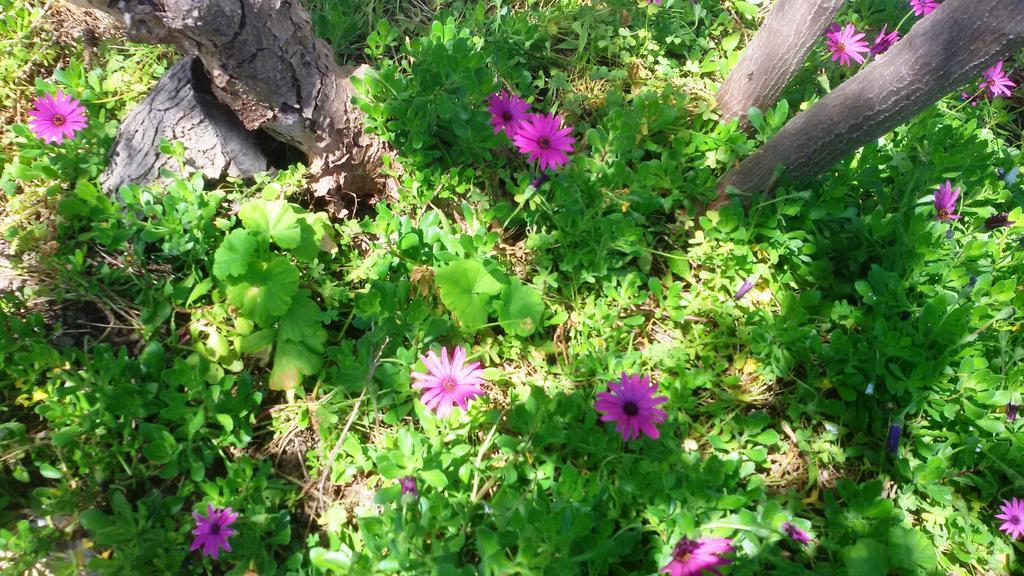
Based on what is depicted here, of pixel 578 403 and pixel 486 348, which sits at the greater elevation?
pixel 486 348

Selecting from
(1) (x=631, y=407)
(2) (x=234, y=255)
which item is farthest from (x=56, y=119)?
(1) (x=631, y=407)

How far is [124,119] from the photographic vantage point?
220 cm

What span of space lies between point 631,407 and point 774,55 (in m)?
1.48

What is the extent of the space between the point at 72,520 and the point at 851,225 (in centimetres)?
263

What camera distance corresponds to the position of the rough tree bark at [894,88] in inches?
58.1

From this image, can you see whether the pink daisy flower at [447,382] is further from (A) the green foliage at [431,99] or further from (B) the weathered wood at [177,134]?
(B) the weathered wood at [177,134]

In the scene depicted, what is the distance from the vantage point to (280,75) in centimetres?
197

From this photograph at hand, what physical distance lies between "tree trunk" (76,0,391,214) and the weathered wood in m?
0.08

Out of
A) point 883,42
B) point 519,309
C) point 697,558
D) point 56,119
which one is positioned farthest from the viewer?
point 883,42

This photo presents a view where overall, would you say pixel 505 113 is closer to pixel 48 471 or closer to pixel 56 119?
pixel 56 119

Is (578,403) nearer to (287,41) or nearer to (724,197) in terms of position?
(724,197)

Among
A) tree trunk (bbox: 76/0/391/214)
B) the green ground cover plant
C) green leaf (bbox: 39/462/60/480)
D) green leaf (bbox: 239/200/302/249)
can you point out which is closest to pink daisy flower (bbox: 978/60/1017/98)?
the green ground cover plant

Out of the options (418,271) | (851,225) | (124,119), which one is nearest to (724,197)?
(851,225)

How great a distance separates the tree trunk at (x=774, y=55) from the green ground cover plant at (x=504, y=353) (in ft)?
0.49
